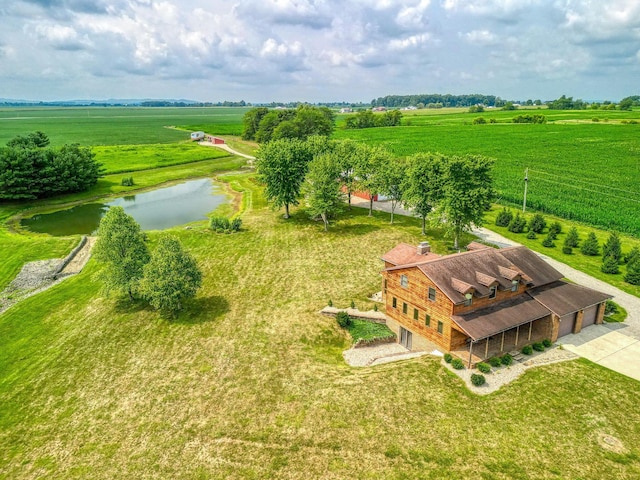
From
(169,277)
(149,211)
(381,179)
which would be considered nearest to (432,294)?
(169,277)

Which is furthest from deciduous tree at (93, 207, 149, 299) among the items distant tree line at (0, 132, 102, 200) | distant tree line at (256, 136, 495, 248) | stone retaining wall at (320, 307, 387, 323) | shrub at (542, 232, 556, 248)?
distant tree line at (0, 132, 102, 200)

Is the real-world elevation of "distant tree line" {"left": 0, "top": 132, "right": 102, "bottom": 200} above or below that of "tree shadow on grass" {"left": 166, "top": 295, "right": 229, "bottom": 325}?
above

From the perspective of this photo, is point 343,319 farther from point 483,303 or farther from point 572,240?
point 572,240

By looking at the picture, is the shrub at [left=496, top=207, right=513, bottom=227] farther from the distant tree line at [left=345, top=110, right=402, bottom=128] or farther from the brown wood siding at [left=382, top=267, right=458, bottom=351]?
the distant tree line at [left=345, top=110, right=402, bottom=128]

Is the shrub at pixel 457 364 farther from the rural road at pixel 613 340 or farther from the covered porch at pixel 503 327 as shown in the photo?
the rural road at pixel 613 340

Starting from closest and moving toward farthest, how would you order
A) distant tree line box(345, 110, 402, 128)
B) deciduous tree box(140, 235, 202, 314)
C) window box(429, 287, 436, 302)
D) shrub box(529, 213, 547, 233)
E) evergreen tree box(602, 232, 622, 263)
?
1. window box(429, 287, 436, 302)
2. deciduous tree box(140, 235, 202, 314)
3. evergreen tree box(602, 232, 622, 263)
4. shrub box(529, 213, 547, 233)
5. distant tree line box(345, 110, 402, 128)

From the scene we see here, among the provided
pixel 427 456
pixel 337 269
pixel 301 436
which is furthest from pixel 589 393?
pixel 337 269
